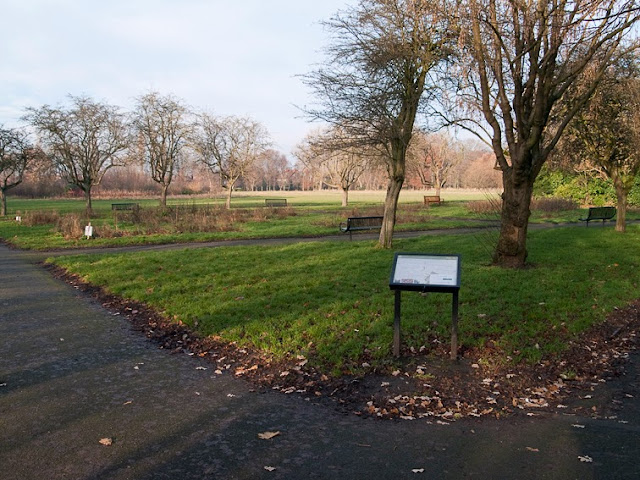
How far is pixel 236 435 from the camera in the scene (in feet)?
13.8

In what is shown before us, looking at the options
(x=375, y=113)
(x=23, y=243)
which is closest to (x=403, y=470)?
(x=375, y=113)

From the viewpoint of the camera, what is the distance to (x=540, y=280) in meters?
9.90

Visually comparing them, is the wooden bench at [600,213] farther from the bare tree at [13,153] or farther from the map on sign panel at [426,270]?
the bare tree at [13,153]

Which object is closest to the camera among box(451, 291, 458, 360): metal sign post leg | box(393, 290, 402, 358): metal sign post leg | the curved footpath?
the curved footpath

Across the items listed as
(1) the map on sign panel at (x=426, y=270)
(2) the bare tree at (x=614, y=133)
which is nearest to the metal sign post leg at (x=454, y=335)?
(1) the map on sign panel at (x=426, y=270)

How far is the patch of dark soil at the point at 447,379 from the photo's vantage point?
488cm

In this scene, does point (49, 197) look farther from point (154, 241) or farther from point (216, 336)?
point (216, 336)

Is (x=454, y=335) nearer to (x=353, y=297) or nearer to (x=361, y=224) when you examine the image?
(x=353, y=297)

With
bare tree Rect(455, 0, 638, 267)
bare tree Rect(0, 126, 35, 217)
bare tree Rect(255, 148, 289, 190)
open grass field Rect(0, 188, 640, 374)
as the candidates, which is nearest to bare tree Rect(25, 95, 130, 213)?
bare tree Rect(0, 126, 35, 217)

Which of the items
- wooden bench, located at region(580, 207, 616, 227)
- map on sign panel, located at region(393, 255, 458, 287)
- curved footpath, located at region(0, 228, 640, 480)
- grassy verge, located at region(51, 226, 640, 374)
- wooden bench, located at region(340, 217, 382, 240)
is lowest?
curved footpath, located at region(0, 228, 640, 480)

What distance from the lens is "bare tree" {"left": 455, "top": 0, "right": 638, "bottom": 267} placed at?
956 cm

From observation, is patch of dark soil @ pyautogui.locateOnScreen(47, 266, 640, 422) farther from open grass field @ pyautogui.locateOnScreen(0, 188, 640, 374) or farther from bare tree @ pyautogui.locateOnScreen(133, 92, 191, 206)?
bare tree @ pyautogui.locateOnScreen(133, 92, 191, 206)

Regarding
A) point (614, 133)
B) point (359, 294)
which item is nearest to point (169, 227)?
point (359, 294)

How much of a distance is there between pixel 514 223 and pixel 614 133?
389 inches
